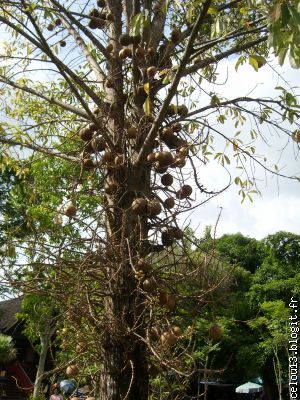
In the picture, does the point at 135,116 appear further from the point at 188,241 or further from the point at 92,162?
the point at 188,241

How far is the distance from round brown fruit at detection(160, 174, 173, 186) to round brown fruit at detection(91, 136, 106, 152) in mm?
442

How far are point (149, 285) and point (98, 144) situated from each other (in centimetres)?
105

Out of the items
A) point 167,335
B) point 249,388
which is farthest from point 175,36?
point 249,388

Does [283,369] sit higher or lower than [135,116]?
lower

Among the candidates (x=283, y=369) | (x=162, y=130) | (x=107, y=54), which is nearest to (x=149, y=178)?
(x=162, y=130)

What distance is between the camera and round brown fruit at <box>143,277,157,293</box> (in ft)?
8.69

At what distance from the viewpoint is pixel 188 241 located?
320 centimetres

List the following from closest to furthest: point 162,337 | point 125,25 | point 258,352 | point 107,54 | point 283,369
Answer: point 162,337 < point 107,54 < point 125,25 < point 283,369 < point 258,352

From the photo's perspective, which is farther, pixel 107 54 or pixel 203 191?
pixel 107 54

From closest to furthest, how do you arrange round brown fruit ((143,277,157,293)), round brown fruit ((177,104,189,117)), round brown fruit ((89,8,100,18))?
1. round brown fruit ((143,277,157,293))
2. round brown fruit ((177,104,189,117))
3. round brown fruit ((89,8,100,18))

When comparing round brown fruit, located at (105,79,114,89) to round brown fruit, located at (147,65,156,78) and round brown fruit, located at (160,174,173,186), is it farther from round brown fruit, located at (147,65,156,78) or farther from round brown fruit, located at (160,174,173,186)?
round brown fruit, located at (160,174,173,186)

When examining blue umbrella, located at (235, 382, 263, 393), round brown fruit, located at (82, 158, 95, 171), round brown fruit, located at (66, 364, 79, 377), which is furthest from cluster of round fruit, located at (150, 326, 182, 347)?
blue umbrella, located at (235, 382, 263, 393)

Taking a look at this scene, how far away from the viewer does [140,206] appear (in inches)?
113

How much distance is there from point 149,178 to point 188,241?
480mm
